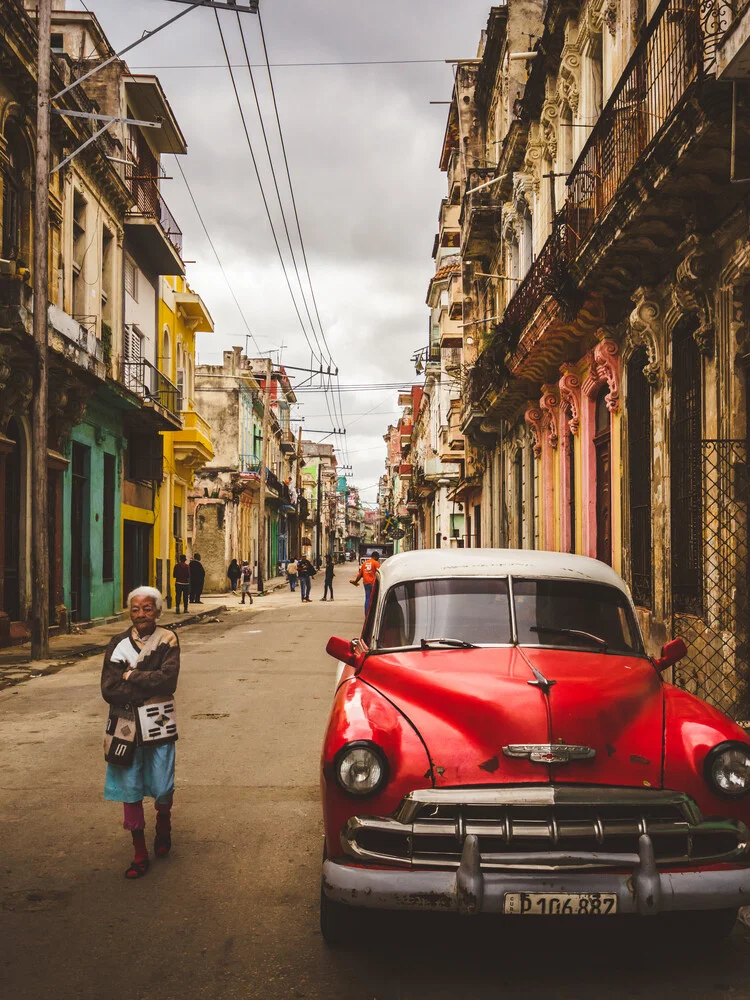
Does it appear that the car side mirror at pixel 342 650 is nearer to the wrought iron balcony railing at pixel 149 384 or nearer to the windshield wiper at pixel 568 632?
the windshield wiper at pixel 568 632

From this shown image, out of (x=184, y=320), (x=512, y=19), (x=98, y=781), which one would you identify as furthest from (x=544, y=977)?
(x=184, y=320)

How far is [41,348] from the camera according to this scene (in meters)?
14.0

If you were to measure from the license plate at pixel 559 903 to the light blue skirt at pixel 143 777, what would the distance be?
2016 millimetres

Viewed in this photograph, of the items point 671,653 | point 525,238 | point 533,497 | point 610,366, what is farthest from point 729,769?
point 525,238

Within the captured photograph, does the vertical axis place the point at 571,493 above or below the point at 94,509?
above

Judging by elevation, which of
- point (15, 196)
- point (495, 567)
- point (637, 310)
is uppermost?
point (15, 196)

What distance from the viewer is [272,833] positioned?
17.8 ft

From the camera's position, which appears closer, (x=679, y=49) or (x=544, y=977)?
(x=544, y=977)

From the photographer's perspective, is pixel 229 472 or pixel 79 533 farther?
pixel 229 472

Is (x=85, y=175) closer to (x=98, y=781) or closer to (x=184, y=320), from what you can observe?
(x=184, y=320)

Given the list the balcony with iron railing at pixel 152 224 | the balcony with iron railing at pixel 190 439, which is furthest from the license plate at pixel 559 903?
the balcony with iron railing at pixel 190 439

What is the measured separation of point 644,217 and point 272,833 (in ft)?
23.8

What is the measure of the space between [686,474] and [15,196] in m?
11.6

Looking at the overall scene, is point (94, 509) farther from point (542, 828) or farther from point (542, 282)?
point (542, 828)
